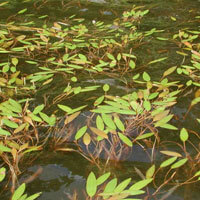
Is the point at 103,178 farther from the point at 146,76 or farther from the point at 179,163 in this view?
the point at 146,76

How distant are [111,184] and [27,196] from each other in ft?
1.11

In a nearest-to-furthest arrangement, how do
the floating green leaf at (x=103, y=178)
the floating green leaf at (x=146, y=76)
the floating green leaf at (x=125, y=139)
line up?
the floating green leaf at (x=103, y=178), the floating green leaf at (x=125, y=139), the floating green leaf at (x=146, y=76)

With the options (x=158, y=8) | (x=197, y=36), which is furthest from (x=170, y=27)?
(x=158, y=8)

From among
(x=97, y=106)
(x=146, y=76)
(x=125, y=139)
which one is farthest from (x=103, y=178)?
(x=146, y=76)

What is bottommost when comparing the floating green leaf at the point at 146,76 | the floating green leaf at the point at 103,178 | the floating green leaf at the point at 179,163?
the floating green leaf at the point at 146,76

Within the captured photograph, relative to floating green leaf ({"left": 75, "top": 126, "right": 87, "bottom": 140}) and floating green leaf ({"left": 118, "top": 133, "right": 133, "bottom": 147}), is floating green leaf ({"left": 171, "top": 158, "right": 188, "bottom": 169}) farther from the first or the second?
floating green leaf ({"left": 75, "top": 126, "right": 87, "bottom": 140})

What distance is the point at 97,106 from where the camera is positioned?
1665 mm

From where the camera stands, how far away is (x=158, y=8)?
3332mm

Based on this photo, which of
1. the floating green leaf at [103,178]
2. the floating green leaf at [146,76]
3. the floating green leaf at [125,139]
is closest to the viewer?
the floating green leaf at [103,178]

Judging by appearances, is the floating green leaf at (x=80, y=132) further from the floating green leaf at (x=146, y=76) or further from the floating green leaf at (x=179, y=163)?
the floating green leaf at (x=146, y=76)

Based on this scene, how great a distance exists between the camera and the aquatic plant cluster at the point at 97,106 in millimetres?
1285

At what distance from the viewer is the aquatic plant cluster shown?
129cm

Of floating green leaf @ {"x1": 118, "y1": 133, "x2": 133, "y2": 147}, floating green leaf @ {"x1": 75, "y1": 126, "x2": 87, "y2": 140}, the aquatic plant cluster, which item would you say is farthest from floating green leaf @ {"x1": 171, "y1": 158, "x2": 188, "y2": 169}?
floating green leaf @ {"x1": 75, "y1": 126, "x2": 87, "y2": 140}

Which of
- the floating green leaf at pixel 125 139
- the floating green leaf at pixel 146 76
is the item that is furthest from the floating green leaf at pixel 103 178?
the floating green leaf at pixel 146 76
